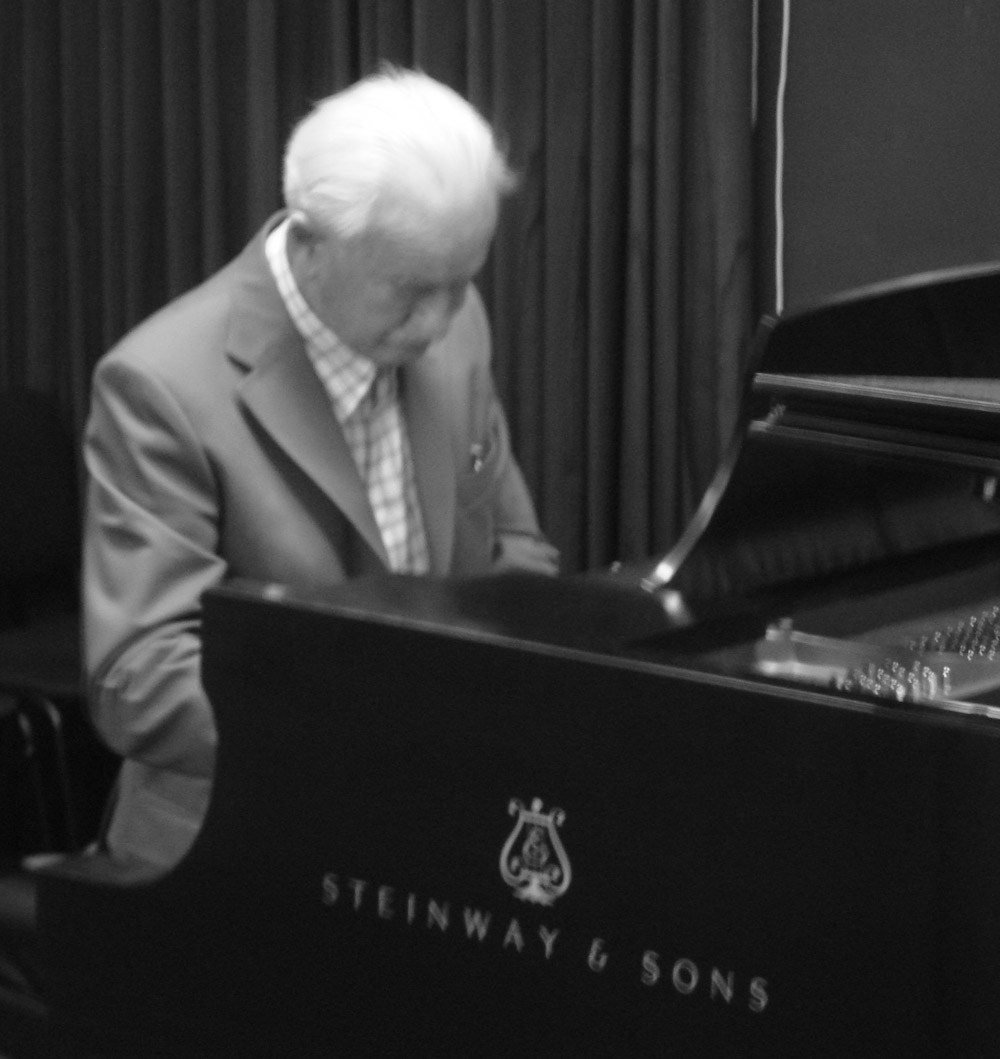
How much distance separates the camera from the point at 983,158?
2598 mm

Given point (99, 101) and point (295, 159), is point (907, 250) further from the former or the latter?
point (99, 101)

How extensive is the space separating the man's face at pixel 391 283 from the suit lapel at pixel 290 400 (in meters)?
0.05

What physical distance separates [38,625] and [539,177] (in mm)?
1350

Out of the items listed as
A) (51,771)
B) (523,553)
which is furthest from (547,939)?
(51,771)

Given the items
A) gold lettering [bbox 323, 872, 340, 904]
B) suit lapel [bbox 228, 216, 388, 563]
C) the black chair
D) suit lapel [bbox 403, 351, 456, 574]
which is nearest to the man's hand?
suit lapel [bbox 403, 351, 456, 574]

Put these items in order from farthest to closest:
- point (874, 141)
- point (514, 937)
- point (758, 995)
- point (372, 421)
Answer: point (874, 141) → point (372, 421) → point (514, 937) → point (758, 995)

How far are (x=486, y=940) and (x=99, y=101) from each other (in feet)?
8.67

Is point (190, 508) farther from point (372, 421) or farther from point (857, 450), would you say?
point (857, 450)

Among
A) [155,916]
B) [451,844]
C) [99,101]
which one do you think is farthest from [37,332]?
[451,844]

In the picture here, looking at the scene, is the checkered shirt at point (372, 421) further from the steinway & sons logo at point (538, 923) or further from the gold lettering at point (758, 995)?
the gold lettering at point (758, 995)

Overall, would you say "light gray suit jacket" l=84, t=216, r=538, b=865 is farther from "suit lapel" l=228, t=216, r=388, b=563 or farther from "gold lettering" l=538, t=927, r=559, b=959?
"gold lettering" l=538, t=927, r=559, b=959

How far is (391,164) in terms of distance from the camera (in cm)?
158

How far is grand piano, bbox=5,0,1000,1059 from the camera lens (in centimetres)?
105

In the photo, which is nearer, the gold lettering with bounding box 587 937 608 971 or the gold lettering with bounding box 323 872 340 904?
the gold lettering with bounding box 587 937 608 971
